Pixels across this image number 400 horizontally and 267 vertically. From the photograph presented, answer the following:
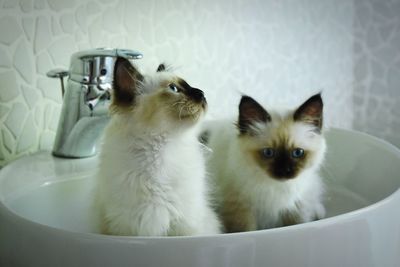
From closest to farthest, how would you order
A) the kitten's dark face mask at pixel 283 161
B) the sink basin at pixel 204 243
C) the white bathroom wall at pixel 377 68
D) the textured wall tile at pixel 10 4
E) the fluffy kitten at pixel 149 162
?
the sink basin at pixel 204 243, the fluffy kitten at pixel 149 162, the kitten's dark face mask at pixel 283 161, the textured wall tile at pixel 10 4, the white bathroom wall at pixel 377 68

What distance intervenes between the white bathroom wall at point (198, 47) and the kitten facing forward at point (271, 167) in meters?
0.45

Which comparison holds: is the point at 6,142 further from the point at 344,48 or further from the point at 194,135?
the point at 344,48

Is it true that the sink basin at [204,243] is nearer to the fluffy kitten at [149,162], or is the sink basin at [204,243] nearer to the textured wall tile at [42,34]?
the fluffy kitten at [149,162]

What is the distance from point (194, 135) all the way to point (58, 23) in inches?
20.4

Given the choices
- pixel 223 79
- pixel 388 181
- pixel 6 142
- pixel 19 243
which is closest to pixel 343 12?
pixel 223 79

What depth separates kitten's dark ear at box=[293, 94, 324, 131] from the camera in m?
0.90

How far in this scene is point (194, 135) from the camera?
793mm

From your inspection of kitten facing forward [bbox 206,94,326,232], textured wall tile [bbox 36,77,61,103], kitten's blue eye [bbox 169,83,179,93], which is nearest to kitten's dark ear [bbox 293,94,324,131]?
kitten facing forward [bbox 206,94,326,232]

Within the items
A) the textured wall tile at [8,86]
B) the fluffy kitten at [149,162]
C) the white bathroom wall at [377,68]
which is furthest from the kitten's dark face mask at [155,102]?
the white bathroom wall at [377,68]

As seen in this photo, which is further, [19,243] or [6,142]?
[6,142]

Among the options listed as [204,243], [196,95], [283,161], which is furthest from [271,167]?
[204,243]

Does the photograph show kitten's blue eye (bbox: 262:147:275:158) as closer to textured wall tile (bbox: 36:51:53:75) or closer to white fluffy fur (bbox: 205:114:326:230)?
white fluffy fur (bbox: 205:114:326:230)

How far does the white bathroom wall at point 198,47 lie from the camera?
103cm

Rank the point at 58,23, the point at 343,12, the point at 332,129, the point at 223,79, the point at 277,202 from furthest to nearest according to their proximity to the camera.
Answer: the point at 343,12
the point at 223,79
the point at 332,129
the point at 58,23
the point at 277,202
